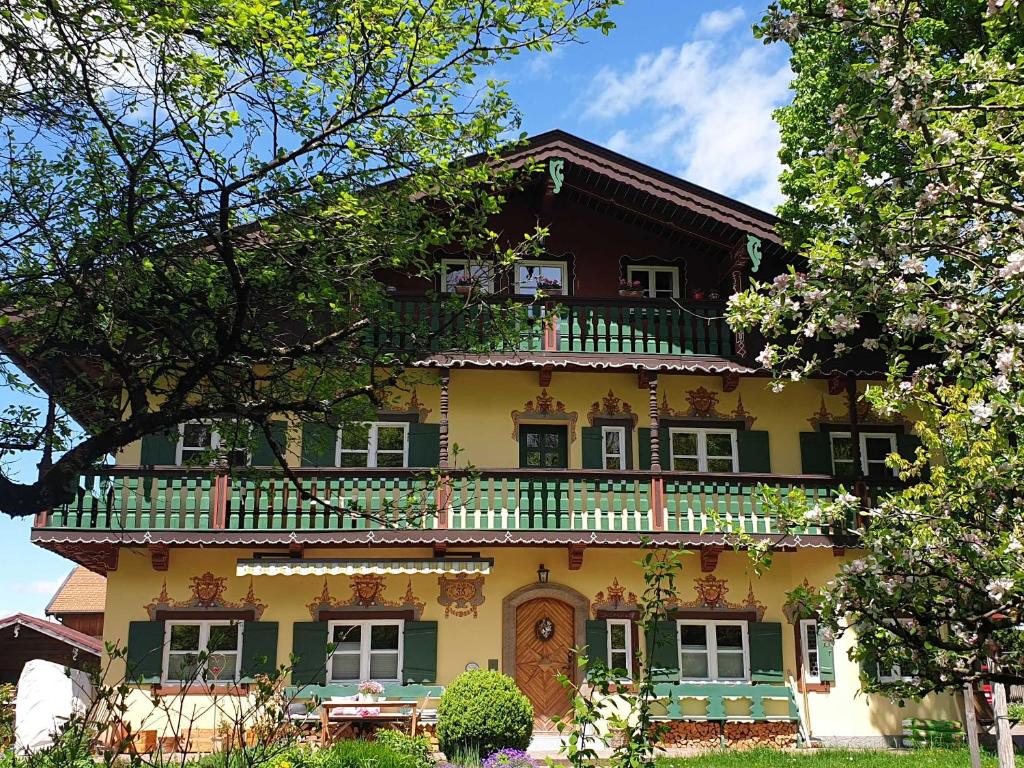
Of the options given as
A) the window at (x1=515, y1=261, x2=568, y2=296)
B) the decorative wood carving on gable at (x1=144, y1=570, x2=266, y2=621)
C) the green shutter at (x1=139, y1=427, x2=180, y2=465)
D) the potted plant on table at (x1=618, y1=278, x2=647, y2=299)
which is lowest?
the decorative wood carving on gable at (x1=144, y1=570, x2=266, y2=621)

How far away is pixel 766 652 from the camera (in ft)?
56.4

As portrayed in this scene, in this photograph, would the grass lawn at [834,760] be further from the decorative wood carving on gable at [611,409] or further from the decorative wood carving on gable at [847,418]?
the decorative wood carving on gable at [611,409]

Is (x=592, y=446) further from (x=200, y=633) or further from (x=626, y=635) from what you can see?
(x=200, y=633)

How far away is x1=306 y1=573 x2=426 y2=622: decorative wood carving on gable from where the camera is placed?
1698 centimetres

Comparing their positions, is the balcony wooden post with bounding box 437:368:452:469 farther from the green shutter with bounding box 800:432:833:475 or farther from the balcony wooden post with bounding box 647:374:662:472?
the green shutter with bounding box 800:432:833:475

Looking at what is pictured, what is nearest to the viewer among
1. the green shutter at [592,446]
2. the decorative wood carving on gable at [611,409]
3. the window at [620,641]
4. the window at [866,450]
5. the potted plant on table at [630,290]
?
the window at [620,641]

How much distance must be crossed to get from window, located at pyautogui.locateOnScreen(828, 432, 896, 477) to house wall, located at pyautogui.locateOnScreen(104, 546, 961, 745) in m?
1.98

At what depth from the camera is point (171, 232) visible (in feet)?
23.7

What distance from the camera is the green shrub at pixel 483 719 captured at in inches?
558

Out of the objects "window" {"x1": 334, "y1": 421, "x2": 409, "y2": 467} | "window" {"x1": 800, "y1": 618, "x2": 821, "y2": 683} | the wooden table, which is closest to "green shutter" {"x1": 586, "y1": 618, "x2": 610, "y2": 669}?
the wooden table

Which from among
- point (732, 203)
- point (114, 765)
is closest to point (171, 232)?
point (114, 765)

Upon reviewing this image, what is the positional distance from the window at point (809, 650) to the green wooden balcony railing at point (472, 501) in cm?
168

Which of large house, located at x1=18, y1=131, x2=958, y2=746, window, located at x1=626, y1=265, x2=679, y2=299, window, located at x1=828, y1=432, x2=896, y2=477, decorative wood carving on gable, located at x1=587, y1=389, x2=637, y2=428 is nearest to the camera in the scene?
large house, located at x1=18, y1=131, x2=958, y2=746

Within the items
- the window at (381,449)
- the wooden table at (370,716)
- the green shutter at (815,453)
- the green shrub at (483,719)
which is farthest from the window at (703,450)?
the wooden table at (370,716)
